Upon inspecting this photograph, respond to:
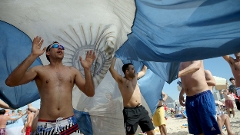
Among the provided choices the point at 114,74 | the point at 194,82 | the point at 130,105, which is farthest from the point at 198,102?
the point at 114,74

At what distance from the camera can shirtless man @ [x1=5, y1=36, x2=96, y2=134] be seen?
189 cm

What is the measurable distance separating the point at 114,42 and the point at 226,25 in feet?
4.16

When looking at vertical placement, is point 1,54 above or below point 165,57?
above

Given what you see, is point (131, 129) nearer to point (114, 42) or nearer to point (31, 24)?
point (114, 42)

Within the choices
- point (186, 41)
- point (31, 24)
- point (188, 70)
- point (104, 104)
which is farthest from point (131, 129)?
point (31, 24)

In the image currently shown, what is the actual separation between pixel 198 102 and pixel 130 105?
109 cm

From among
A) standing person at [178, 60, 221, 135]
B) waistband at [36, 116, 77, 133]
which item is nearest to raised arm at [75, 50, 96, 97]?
waistband at [36, 116, 77, 133]

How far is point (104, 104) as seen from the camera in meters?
3.61

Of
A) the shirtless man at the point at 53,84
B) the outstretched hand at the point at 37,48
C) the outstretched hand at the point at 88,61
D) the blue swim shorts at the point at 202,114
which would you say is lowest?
the blue swim shorts at the point at 202,114

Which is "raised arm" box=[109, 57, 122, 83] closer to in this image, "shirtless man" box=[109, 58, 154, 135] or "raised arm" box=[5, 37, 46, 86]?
"shirtless man" box=[109, 58, 154, 135]

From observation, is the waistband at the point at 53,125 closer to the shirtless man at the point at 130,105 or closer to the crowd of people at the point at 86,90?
the crowd of people at the point at 86,90

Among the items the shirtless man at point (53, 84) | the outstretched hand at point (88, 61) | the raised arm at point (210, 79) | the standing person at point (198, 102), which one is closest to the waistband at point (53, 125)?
the shirtless man at point (53, 84)

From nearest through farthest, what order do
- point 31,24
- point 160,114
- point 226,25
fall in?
point 226,25, point 31,24, point 160,114

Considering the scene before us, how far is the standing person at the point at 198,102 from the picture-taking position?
9.81ft
